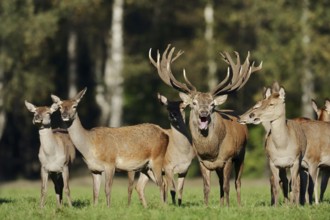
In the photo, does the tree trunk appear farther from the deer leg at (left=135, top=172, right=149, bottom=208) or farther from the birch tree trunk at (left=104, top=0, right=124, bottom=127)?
the deer leg at (left=135, top=172, right=149, bottom=208)

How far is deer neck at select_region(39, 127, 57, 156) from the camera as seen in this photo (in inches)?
732

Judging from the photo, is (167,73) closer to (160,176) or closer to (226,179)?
(160,176)

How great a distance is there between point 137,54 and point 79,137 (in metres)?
22.3

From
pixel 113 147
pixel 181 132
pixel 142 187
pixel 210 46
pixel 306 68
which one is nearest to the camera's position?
pixel 113 147

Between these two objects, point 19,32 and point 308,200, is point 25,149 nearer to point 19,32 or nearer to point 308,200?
point 19,32

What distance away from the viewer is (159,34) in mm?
41625

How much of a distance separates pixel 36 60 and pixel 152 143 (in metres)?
19.4

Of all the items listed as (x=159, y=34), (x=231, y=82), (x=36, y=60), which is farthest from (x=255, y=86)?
(x=231, y=82)

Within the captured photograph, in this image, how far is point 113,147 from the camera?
1877 cm

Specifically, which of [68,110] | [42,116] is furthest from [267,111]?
[42,116]

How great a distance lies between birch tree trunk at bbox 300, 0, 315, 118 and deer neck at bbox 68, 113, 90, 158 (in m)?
17.9

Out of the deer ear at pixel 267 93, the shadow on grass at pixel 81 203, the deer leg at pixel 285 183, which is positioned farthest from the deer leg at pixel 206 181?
the shadow on grass at pixel 81 203

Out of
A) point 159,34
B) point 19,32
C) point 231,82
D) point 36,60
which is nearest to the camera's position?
point 231,82

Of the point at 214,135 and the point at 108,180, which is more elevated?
the point at 214,135
